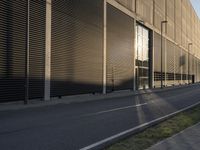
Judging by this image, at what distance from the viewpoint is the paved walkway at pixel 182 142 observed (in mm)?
7975

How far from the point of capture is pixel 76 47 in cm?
2916

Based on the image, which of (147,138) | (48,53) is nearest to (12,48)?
(48,53)

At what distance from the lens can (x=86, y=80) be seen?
31203 millimetres

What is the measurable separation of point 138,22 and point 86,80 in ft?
63.9

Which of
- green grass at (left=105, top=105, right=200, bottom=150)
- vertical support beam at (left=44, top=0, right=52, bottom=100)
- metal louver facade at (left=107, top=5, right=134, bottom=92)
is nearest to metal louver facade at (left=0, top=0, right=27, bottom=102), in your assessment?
vertical support beam at (left=44, top=0, right=52, bottom=100)

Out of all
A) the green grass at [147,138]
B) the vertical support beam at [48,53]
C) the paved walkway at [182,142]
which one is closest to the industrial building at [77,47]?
the vertical support beam at [48,53]

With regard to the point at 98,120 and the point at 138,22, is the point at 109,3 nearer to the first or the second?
the point at 138,22

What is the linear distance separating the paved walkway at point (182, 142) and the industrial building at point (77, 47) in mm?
12548

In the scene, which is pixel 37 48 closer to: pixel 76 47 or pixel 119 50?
pixel 76 47

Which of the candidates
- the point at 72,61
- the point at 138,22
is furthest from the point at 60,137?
the point at 138,22

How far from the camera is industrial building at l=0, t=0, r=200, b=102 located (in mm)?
21359

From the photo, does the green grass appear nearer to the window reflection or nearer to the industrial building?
the industrial building

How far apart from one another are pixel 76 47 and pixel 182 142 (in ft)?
69.4

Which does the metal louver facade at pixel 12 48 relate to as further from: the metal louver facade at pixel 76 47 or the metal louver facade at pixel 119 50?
the metal louver facade at pixel 119 50
